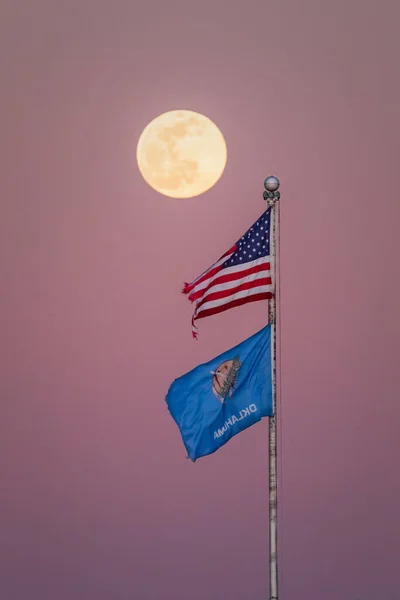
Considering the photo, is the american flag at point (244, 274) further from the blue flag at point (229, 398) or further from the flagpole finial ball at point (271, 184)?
the blue flag at point (229, 398)

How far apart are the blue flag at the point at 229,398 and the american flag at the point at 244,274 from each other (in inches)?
19.5

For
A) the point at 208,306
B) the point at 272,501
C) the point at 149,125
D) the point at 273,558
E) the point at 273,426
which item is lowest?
the point at 273,558

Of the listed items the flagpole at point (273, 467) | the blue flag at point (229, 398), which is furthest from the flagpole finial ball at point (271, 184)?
the blue flag at point (229, 398)

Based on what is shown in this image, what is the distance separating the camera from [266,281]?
31.8 feet

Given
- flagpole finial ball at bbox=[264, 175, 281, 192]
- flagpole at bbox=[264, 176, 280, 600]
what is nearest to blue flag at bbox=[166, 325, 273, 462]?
flagpole at bbox=[264, 176, 280, 600]

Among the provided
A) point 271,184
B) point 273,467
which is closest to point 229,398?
point 273,467

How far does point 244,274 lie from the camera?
9.75 metres

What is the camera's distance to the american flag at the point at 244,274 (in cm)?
971

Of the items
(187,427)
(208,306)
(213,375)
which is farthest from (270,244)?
(187,427)

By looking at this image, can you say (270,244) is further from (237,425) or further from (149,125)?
(149,125)

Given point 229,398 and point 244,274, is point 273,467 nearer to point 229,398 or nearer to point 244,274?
point 229,398

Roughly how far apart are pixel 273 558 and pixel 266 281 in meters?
3.32

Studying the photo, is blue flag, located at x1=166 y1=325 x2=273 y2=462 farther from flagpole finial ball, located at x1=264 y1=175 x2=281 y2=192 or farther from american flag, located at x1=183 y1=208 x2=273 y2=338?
flagpole finial ball, located at x1=264 y1=175 x2=281 y2=192

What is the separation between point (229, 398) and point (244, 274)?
1.53 meters
